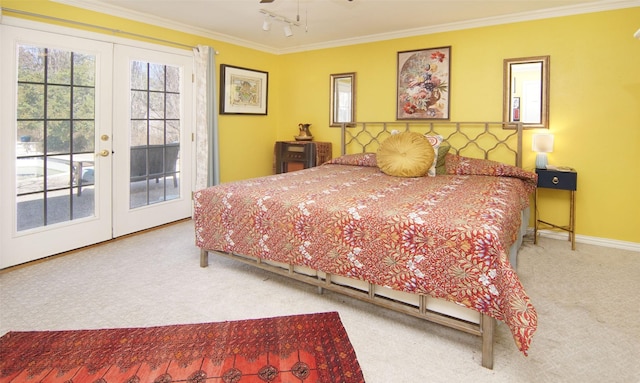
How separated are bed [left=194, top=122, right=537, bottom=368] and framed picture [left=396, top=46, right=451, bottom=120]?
115 cm

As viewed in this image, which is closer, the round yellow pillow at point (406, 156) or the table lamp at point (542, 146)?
the round yellow pillow at point (406, 156)

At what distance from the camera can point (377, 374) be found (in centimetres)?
182

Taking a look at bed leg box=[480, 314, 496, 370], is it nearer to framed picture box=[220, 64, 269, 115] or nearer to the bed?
the bed

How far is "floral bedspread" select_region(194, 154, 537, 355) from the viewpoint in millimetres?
1828

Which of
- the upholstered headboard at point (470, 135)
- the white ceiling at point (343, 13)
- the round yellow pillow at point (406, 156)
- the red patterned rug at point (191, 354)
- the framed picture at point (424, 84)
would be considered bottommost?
the red patterned rug at point (191, 354)

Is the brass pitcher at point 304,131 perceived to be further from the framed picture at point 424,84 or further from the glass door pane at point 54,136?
the glass door pane at point 54,136

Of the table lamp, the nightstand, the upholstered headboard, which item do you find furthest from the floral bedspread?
the upholstered headboard

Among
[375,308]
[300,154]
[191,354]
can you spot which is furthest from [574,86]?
[191,354]

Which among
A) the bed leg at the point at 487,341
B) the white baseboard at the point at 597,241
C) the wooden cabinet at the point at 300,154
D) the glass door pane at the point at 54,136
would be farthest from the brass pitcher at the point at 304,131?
the bed leg at the point at 487,341

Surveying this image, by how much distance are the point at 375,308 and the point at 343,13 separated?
124 inches

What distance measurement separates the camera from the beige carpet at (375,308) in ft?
6.21

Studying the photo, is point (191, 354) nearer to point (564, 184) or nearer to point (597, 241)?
point (564, 184)

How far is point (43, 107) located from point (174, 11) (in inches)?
64.5

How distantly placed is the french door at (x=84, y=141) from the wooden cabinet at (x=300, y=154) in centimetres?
137
